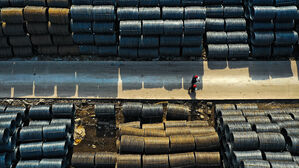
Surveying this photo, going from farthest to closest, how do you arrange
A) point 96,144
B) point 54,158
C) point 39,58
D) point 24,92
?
1. point 39,58
2. point 24,92
3. point 96,144
4. point 54,158

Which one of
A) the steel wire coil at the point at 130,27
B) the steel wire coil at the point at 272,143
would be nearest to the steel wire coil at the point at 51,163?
the steel wire coil at the point at 130,27

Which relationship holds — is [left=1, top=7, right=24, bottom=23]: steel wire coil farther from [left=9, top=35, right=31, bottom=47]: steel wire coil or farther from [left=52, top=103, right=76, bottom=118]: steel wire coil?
[left=52, top=103, right=76, bottom=118]: steel wire coil

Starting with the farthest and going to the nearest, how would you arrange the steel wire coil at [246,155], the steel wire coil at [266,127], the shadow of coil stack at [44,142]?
the shadow of coil stack at [44,142]
the steel wire coil at [266,127]
the steel wire coil at [246,155]

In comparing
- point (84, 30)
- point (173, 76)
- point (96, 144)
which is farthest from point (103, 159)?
point (84, 30)

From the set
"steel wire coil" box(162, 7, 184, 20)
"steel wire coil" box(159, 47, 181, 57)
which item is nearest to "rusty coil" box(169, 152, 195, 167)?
"steel wire coil" box(159, 47, 181, 57)

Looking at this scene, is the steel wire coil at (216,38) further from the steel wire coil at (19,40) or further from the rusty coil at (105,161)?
the steel wire coil at (19,40)

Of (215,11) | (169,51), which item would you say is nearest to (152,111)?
(169,51)

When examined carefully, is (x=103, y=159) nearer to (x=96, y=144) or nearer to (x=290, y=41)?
(x=96, y=144)
